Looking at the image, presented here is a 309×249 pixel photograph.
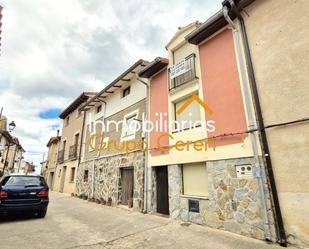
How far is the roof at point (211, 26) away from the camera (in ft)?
20.0

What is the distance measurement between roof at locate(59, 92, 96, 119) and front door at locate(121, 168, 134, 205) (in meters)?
9.55

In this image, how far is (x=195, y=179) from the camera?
684 cm

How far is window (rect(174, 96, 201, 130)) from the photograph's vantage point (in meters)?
7.22

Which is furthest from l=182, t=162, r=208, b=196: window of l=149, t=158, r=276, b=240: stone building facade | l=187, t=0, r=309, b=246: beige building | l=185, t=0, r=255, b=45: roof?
l=185, t=0, r=255, b=45: roof

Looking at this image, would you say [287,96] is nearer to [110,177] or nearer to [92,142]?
[110,177]

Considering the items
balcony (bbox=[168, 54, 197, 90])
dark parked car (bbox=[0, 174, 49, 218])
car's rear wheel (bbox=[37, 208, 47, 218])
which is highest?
balcony (bbox=[168, 54, 197, 90])

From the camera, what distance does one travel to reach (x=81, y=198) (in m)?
13.5

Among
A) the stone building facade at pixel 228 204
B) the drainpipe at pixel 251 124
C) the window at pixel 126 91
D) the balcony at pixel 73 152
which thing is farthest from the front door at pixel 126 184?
the balcony at pixel 73 152

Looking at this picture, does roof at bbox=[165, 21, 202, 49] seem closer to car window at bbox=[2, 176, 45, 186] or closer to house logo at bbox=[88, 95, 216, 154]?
house logo at bbox=[88, 95, 216, 154]

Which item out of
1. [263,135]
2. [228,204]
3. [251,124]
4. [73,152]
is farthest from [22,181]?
[73,152]

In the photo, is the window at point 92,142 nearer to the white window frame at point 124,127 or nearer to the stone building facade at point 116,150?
the stone building facade at point 116,150

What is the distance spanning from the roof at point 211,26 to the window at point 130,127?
195 inches

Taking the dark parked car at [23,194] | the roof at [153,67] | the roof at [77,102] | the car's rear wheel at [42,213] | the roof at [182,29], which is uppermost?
the roof at [77,102]

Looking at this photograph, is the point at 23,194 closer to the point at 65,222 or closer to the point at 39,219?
the point at 39,219
